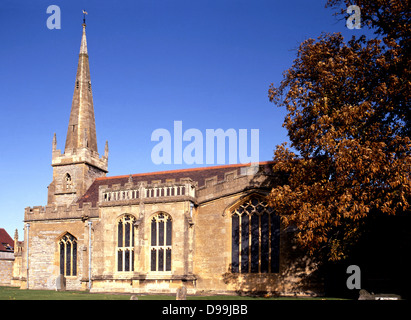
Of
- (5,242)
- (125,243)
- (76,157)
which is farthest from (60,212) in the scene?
(5,242)

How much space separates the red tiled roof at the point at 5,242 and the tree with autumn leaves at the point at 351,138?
48.9m

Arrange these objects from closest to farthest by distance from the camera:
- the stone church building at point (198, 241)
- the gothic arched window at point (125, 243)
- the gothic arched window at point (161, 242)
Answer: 1. the stone church building at point (198, 241)
2. the gothic arched window at point (161, 242)
3. the gothic arched window at point (125, 243)

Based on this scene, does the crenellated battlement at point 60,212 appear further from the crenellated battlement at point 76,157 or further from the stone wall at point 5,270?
the stone wall at point 5,270

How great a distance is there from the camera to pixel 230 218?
2673 centimetres

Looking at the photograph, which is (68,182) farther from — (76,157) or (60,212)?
(60,212)

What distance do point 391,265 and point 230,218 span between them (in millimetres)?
8767

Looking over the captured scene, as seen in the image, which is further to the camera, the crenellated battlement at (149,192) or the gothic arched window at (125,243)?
the gothic arched window at (125,243)

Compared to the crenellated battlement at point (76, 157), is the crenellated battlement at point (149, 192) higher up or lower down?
lower down

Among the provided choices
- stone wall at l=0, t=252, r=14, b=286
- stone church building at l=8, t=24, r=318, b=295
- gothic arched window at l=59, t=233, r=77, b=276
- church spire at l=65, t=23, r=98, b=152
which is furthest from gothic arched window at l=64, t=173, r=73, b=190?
stone wall at l=0, t=252, r=14, b=286

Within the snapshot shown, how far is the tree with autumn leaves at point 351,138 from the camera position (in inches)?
664

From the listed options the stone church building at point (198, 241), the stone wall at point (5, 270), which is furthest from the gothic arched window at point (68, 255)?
the stone wall at point (5, 270)

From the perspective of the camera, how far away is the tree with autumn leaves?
16875 mm

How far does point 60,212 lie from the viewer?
32.9 meters
